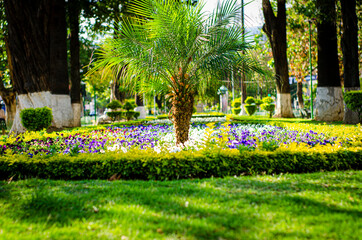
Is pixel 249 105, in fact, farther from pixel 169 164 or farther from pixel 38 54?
pixel 169 164

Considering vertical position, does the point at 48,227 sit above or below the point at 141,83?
below

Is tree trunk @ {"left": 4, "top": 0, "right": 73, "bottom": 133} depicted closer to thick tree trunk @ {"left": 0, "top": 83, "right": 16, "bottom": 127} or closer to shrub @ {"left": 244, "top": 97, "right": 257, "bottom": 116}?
thick tree trunk @ {"left": 0, "top": 83, "right": 16, "bottom": 127}

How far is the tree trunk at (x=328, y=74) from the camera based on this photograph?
1227 cm

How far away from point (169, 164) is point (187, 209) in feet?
5.25

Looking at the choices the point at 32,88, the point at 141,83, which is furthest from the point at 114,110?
the point at 141,83

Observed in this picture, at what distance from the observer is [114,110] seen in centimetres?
2155

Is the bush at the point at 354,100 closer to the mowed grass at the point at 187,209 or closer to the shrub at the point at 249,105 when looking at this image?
the mowed grass at the point at 187,209

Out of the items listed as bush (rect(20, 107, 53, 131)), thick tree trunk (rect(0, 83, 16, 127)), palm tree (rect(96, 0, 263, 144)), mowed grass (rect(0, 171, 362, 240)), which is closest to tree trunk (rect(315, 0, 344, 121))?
palm tree (rect(96, 0, 263, 144))

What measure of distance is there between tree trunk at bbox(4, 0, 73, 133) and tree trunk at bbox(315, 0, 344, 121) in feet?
39.9

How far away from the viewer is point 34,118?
10.0 metres

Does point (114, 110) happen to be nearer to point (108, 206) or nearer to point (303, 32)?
point (303, 32)

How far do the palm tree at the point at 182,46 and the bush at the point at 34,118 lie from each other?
512 centimetres

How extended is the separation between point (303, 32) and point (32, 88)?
59.5 ft

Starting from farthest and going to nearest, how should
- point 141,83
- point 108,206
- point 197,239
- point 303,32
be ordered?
point 303,32 < point 141,83 < point 108,206 < point 197,239
